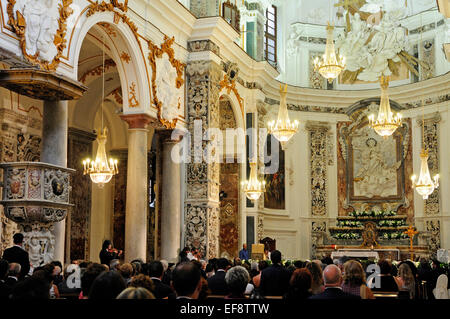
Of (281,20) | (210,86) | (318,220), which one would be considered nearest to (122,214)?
(210,86)

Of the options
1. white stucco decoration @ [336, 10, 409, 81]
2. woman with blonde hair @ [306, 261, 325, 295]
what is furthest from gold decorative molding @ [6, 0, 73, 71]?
white stucco decoration @ [336, 10, 409, 81]

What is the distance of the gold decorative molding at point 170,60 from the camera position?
15500 mm

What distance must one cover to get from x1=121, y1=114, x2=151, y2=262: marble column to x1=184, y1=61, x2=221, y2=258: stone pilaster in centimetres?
215

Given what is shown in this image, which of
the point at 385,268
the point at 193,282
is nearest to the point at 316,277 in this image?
the point at 385,268

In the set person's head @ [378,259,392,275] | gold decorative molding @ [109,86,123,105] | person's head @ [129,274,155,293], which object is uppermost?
gold decorative molding @ [109,86,123,105]

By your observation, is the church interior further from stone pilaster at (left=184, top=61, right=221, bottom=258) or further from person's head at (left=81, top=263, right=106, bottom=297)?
person's head at (left=81, top=263, right=106, bottom=297)

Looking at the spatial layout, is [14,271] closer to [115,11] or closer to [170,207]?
[115,11]

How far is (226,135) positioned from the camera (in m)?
20.7

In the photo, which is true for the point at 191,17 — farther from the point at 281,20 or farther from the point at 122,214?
the point at 281,20

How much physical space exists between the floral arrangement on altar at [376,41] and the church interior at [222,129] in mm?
57

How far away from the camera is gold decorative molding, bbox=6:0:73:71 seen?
10.2 metres

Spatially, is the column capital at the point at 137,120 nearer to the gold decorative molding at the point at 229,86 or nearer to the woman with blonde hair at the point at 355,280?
the gold decorative molding at the point at 229,86

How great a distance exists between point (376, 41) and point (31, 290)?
2369 cm
